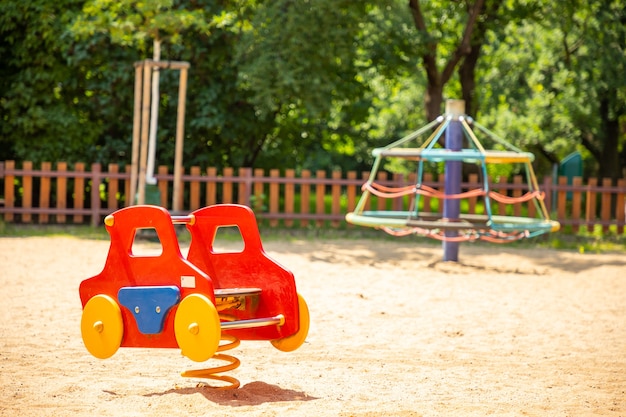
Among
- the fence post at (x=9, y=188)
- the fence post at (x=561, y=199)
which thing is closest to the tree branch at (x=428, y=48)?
the fence post at (x=561, y=199)

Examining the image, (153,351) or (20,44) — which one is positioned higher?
(20,44)

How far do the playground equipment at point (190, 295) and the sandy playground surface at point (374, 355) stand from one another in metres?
0.28

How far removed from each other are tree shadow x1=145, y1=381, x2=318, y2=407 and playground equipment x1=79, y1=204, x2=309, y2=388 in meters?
0.10

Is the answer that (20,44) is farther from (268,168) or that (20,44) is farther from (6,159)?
(268,168)

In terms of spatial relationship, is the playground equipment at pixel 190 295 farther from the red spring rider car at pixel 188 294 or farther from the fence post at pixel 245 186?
the fence post at pixel 245 186

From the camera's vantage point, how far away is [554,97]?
23344 millimetres

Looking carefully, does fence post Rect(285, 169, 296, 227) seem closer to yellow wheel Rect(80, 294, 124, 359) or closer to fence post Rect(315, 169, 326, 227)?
fence post Rect(315, 169, 326, 227)

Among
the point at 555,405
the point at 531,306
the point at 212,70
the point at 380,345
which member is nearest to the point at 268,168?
the point at 212,70

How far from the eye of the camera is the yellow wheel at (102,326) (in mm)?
5031

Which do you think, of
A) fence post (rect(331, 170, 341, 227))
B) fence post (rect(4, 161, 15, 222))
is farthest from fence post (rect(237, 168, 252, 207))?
fence post (rect(4, 161, 15, 222))

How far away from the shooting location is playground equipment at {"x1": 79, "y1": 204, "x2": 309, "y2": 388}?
4.77 m

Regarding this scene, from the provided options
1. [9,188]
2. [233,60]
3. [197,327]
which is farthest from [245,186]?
[197,327]

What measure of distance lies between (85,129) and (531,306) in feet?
36.1

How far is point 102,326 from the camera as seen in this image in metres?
5.07
